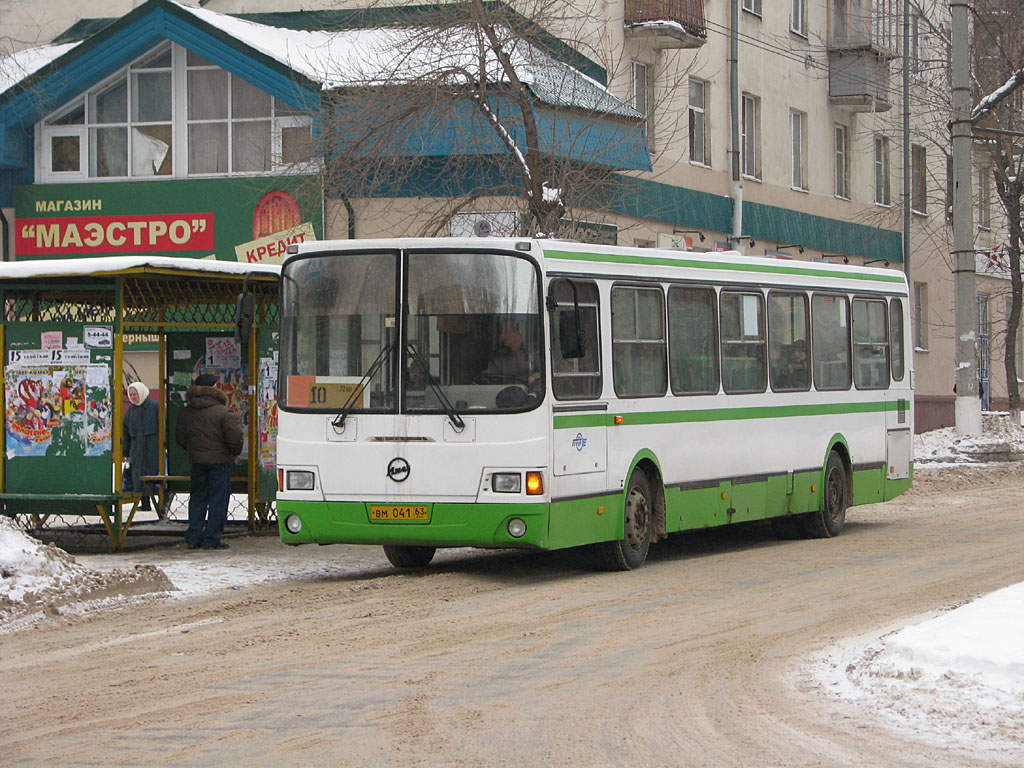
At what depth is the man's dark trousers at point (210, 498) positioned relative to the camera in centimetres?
1628

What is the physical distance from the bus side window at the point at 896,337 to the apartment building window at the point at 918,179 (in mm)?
27584

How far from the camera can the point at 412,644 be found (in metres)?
10.1

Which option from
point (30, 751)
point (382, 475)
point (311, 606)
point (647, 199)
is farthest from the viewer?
point (647, 199)

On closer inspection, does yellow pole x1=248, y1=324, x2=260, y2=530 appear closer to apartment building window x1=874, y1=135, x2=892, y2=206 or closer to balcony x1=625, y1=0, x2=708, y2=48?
balcony x1=625, y1=0, x2=708, y2=48

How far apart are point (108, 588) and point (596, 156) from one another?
41.5 feet

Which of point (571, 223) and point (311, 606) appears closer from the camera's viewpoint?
point (311, 606)

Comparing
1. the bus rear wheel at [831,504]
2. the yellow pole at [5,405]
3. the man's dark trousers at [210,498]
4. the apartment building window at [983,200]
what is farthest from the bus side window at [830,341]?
the apartment building window at [983,200]

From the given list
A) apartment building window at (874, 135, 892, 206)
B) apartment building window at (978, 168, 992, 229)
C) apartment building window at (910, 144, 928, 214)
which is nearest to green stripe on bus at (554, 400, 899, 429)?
apartment building window at (874, 135, 892, 206)

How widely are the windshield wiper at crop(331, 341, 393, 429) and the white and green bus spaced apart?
0.04 feet

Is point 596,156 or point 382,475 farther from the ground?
point 596,156

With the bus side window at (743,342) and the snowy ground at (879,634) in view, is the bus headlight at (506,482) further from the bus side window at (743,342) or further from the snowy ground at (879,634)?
the bus side window at (743,342)

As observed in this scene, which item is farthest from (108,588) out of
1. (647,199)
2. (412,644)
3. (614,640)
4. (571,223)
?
(647,199)

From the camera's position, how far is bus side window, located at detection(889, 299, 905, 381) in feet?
64.1

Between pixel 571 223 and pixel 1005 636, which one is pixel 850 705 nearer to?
pixel 1005 636
